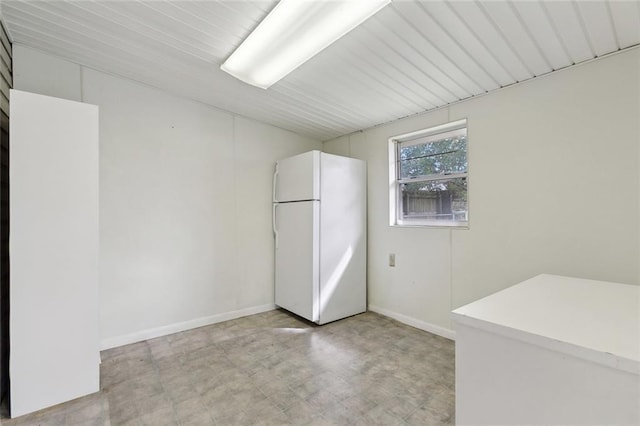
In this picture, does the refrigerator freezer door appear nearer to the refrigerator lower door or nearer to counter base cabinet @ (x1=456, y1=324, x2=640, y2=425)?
the refrigerator lower door

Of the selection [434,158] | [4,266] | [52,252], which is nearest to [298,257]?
A: [434,158]

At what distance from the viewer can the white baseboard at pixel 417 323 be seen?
110 inches

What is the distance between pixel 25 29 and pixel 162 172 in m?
1.32

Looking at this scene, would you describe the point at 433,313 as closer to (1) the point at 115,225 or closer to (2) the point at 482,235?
(2) the point at 482,235

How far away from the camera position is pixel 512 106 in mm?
2393

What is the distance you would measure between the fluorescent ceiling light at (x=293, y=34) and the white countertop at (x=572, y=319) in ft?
5.33

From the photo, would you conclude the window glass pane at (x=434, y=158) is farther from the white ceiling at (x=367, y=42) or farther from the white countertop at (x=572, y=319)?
the white countertop at (x=572, y=319)

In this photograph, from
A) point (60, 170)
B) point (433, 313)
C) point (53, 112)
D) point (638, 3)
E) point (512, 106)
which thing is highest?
point (638, 3)

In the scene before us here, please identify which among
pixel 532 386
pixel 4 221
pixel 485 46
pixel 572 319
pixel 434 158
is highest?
pixel 485 46

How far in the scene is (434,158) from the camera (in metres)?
3.08

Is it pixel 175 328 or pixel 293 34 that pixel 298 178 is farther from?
pixel 175 328

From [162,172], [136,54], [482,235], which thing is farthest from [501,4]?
[162,172]

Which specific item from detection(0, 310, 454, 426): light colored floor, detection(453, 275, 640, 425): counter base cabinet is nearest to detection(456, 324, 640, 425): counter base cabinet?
detection(453, 275, 640, 425): counter base cabinet

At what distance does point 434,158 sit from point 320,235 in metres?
1.51
